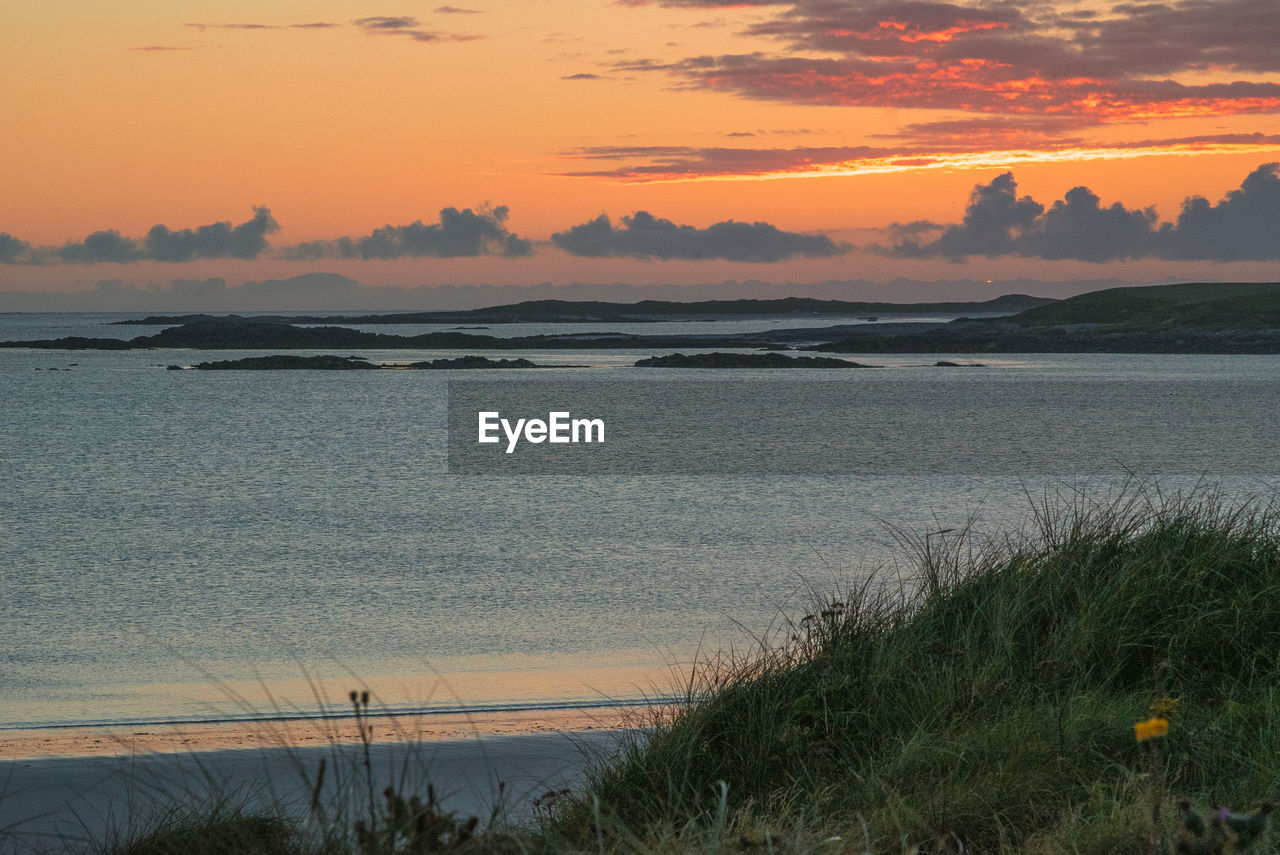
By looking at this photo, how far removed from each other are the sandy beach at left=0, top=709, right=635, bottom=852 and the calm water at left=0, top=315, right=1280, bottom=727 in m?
0.65

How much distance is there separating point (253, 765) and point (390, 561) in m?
11.5

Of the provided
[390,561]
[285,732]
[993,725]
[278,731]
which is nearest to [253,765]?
[285,732]

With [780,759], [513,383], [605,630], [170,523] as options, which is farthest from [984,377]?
[780,759]

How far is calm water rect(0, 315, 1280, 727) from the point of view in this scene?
39.0ft

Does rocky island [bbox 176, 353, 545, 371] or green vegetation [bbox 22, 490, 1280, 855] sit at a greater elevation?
green vegetation [bbox 22, 490, 1280, 855]

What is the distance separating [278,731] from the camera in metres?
8.95

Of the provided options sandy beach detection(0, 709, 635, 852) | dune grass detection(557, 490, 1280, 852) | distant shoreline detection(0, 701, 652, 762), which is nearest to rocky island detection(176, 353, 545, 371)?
distant shoreline detection(0, 701, 652, 762)

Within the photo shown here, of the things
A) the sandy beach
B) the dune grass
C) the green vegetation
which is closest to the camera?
the green vegetation

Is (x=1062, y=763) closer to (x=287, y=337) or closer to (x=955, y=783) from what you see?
(x=955, y=783)

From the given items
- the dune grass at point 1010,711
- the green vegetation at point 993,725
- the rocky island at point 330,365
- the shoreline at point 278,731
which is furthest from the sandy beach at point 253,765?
the rocky island at point 330,365

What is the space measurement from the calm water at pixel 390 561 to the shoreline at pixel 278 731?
17.8 inches

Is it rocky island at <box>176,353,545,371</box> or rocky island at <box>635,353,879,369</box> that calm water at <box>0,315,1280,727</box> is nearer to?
rocky island at <box>176,353,545,371</box>

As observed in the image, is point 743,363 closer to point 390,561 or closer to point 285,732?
point 390,561

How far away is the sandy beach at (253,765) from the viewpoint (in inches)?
255
